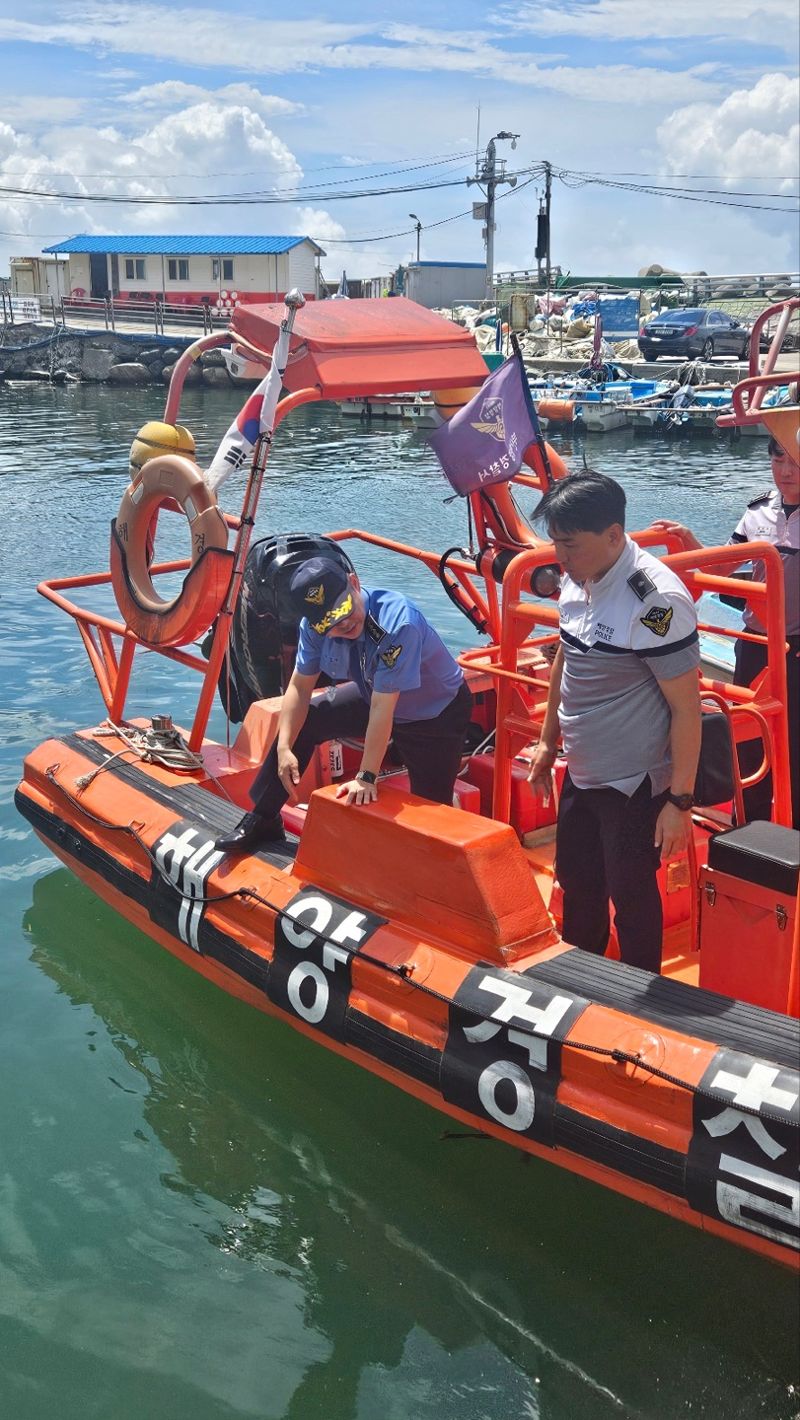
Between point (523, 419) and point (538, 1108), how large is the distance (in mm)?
3257

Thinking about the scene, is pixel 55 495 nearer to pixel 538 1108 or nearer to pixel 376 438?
pixel 376 438

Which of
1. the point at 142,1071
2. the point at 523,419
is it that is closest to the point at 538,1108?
the point at 142,1071

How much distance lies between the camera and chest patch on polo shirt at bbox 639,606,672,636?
3.21 meters

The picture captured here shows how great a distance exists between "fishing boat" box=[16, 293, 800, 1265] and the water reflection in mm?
389

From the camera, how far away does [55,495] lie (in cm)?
1916

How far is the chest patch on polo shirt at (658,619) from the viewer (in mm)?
3211

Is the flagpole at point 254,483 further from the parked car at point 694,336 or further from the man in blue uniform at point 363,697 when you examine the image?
the parked car at point 694,336

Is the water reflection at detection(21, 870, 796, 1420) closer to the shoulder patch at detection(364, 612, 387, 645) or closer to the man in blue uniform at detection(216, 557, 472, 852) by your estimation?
the man in blue uniform at detection(216, 557, 472, 852)

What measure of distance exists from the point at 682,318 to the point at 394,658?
115ft

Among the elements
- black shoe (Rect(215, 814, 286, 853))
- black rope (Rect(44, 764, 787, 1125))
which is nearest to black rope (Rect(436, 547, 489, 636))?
black shoe (Rect(215, 814, 286, 853))

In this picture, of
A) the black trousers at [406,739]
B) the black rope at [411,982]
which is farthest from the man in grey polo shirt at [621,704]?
the black trousers at [406,739]

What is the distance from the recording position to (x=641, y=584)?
10.6ft

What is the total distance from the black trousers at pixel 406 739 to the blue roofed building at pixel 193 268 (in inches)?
1832

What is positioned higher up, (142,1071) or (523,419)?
(523,419)
